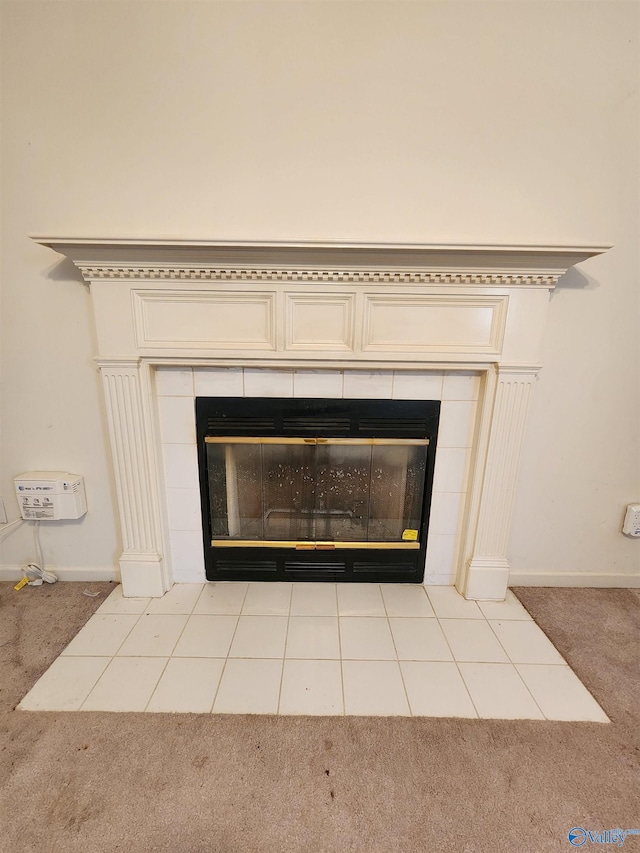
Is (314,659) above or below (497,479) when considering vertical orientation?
below

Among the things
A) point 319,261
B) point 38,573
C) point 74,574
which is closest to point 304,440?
point 319,261

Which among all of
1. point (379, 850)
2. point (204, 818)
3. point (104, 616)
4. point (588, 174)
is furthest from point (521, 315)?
point (104, 616)

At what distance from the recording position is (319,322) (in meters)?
1.47

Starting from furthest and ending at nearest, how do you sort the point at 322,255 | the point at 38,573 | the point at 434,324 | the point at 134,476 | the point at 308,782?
1. the point at 38,573
2. the point at 134,476
3. the point at 434,324
4. the point at 322,255
5. the point at 308,782

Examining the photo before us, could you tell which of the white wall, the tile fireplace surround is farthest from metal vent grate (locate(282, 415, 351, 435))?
the white wall

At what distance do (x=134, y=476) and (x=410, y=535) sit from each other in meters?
1.25

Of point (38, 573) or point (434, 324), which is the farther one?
point (38, 573)

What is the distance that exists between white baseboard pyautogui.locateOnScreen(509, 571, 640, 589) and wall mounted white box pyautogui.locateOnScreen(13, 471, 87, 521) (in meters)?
2.04

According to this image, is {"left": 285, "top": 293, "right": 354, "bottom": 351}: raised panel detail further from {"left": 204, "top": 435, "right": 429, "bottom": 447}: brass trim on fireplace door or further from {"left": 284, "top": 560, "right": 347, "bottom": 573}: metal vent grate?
→ {"left": 284, "top": 560, "right": 347, "bottom": 573}: metal vent grate

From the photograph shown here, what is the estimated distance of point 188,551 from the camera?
176 cm

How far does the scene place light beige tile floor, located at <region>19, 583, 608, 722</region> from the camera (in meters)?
1.22

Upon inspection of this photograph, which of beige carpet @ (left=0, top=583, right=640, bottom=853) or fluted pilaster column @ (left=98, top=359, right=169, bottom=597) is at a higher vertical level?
fluted pilaster column @ (left=98, top=359, right=169, bottom=597)

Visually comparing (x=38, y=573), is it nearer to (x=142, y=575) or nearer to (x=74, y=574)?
(x=74, y=574)

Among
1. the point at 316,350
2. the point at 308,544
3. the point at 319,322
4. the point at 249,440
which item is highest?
the point at 319,322
